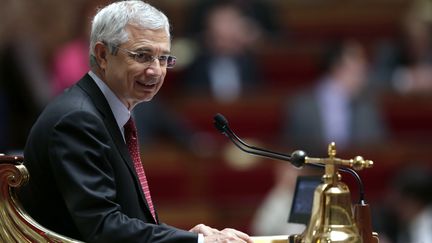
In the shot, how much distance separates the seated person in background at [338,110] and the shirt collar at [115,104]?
370 centimetres

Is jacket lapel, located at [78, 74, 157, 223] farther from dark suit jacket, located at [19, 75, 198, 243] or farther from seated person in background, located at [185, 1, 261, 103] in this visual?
seated person in background, located at [185, 1, 261, 103]

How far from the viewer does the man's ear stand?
2820 millimetres

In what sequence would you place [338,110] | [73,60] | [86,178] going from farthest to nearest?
[338,110] < [73,60] < [86,178]

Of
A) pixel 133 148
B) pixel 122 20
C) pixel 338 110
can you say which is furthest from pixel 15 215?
pixel 338 110

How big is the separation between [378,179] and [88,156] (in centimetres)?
417

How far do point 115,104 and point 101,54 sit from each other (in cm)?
13

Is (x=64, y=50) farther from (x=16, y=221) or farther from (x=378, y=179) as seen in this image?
(x=16, y=221)

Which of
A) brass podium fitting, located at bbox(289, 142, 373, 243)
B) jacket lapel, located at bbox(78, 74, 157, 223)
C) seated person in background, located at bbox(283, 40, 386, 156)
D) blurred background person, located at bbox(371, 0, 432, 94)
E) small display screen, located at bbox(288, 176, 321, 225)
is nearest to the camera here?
brass podium fitting, located at bbox(289, 142, 373, 243)

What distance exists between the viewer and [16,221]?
264 centimetres

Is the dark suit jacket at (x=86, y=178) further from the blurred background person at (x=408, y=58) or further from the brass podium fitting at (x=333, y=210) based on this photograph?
the blurred background person at (x=408, y=58)

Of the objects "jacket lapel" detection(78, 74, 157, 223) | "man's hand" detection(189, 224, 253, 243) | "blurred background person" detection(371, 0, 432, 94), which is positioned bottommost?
"man's hand" detection(189, 224, 253, 243)

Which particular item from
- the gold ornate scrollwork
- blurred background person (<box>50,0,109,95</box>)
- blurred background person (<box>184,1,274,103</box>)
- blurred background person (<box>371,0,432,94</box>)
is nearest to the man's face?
the gold ornate scrollwork

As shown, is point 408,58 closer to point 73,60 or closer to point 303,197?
point 73,60

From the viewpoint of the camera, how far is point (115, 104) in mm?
2850
